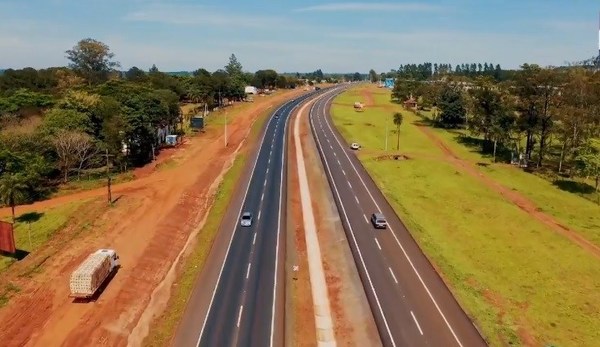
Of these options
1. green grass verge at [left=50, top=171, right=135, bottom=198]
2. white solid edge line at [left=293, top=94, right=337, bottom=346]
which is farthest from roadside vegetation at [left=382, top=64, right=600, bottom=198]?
green grass verge at [left=50, top=171, right=135, bottom=198]

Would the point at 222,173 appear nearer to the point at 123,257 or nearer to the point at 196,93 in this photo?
the point at 123,257

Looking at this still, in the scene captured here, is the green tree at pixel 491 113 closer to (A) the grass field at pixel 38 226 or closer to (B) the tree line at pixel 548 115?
(B) the tree line at pixel 548 115

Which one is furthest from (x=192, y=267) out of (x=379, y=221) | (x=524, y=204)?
(x=524, y=204)

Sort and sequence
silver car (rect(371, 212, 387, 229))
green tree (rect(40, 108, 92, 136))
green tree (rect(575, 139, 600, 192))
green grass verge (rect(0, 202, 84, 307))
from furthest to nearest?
1. green tree (rect(40, 108, 92, 136))
2. green tree (rect(575, 139, 600, 192))
3. silver car (rect(371, 212, 387, 229))
4. green grass verge (rect(0, 202, 84, 307))

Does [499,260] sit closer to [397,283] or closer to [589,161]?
[397,283]

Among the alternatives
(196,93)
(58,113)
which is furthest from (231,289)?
(196,93)

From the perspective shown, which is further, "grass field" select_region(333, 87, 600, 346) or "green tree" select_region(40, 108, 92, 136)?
"green tree" select_region(40, 108, 92, 136)

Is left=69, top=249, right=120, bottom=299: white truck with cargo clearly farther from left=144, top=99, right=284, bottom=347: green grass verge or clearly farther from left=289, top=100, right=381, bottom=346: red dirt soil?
left=289, top=100, right=381, bottom=346: red dirt soil
